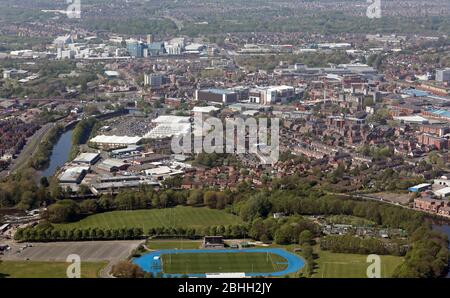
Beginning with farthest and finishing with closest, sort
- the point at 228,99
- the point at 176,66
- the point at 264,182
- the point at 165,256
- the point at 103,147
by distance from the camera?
the point at 176,66 < the point at 228,99 < the point at 103,147 < the point at 264,182 < the point at 165,256

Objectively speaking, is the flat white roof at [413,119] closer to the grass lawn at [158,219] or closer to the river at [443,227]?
the river at [443,227]

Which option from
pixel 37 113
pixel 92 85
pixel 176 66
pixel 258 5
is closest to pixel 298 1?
pixel 258 5

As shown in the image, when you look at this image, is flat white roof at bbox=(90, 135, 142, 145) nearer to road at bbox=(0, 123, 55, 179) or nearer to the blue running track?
road at bbox=(0, 123, 55, 179)

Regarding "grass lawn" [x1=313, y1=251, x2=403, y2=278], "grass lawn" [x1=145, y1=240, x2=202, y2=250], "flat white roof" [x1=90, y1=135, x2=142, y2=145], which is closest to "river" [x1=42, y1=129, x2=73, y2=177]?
"flat white roof" [x1=90, y1=135, x2=142, y2=145]

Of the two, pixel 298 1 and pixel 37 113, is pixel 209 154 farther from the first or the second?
pixel 298 1

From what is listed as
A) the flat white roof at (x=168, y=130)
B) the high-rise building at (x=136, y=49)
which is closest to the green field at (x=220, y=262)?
the flat white roof at (x=168, y=130)

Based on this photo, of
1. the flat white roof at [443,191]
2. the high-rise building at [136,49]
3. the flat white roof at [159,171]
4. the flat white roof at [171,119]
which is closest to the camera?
the flat white roof at [443,191]

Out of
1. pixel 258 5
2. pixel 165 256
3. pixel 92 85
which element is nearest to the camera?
pixel 165 256
